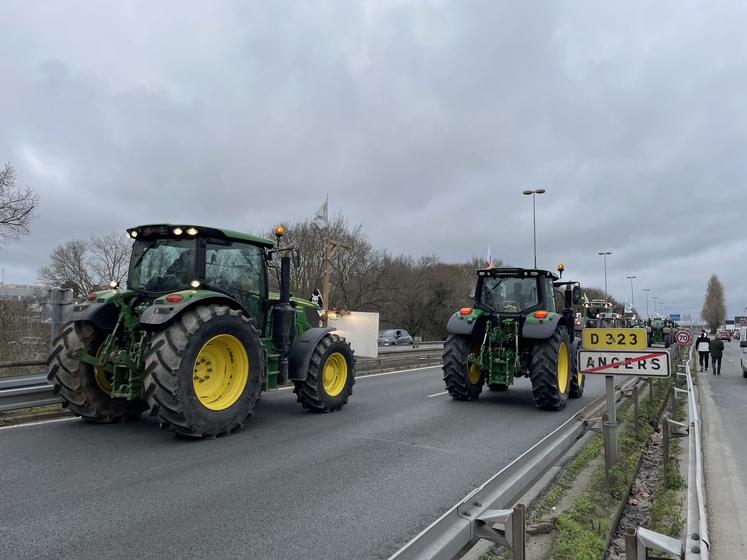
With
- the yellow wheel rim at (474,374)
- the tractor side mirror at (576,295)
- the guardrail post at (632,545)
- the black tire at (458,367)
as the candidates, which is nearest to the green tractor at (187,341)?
the black tire at (458,367)

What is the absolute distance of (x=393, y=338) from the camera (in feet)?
114

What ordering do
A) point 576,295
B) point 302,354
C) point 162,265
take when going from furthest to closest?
point 576,295, point 302,354, point 162,265

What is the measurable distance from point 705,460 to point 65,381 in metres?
8.64

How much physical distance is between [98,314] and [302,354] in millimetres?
2868

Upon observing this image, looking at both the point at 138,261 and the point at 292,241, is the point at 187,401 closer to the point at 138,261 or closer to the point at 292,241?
the point at 138,261

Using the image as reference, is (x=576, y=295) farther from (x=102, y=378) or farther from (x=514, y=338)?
(x=102, y=378)

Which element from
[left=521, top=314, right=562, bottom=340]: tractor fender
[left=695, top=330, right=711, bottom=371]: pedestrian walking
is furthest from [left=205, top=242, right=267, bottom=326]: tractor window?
[left=695, top=330, right=711, bottom=371]: pedestrian walking

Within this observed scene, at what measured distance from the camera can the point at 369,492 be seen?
4.83 meters

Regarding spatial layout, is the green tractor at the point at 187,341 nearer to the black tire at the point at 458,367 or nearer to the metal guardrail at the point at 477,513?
the black tire at the point at 458,367

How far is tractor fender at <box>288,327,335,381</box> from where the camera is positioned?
7996 millimetres

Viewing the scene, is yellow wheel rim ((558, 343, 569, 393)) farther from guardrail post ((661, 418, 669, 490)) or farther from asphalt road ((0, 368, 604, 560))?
guardrail post ((661, 418, 669, 490))

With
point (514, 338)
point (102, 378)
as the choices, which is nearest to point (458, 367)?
point (514, 338)

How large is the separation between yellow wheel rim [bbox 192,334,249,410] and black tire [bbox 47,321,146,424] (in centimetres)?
149

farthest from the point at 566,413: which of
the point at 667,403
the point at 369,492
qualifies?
the point at 369,492
